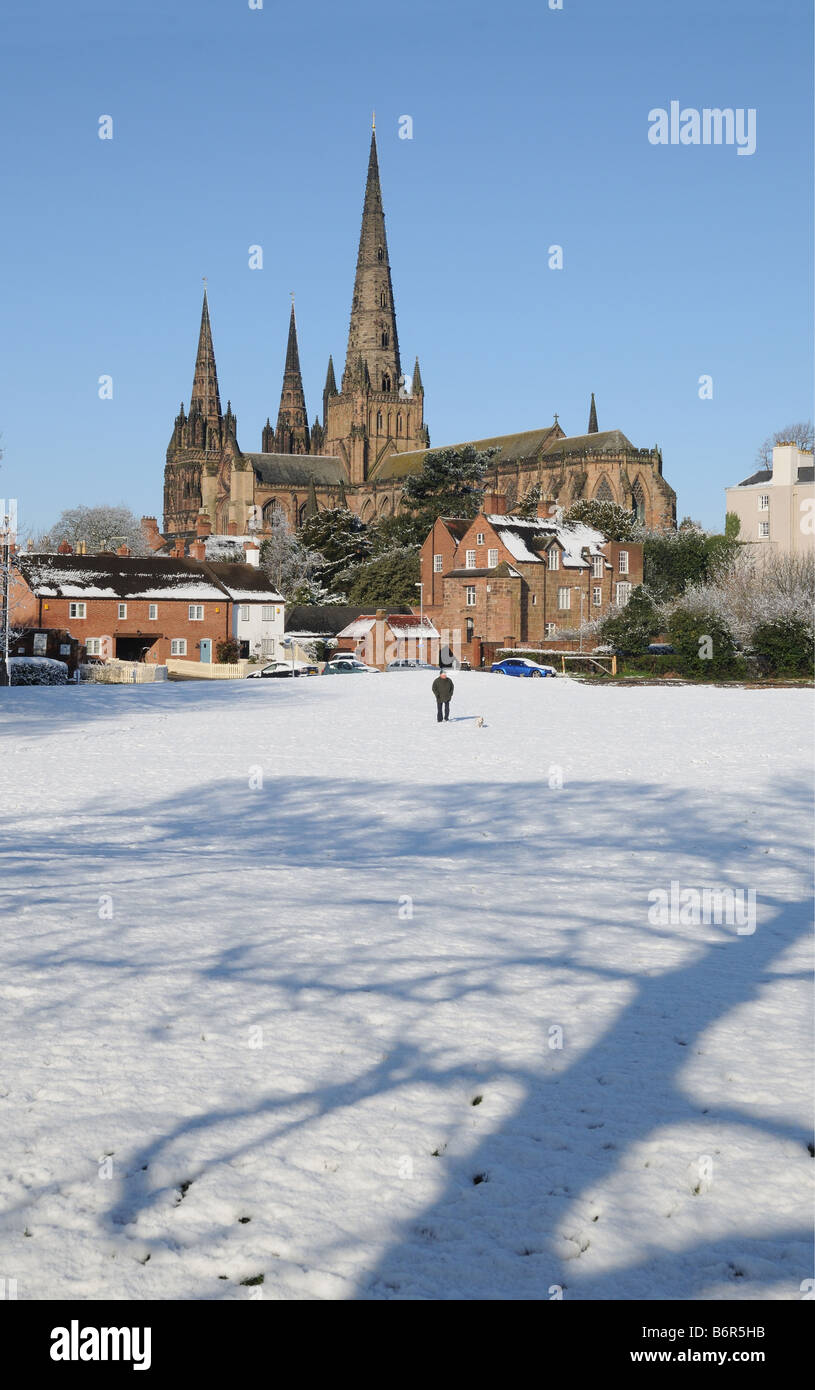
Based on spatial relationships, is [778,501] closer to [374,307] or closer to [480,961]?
[480,961]

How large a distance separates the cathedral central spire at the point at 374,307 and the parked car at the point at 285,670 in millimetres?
119999

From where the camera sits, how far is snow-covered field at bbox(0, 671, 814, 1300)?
5.12 m

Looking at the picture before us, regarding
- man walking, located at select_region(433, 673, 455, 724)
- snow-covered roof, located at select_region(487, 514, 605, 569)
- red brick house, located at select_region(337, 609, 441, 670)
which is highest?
snow-covered roof, located at select_region(487, 514, 605, 569)

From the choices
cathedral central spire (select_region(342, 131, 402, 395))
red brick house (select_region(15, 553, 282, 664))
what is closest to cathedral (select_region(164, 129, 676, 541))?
cathedral central spire (select_region(342, 131, 402, 395))

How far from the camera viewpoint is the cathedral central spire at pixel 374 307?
166500 mm

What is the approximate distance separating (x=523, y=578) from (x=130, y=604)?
25552 millimetres

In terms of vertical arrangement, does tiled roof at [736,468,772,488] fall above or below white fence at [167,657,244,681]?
above

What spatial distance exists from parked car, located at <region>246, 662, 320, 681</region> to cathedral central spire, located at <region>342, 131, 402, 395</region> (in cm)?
12000

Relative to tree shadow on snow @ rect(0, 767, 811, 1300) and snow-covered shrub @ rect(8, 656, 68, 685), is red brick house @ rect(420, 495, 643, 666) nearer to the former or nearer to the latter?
snow-covered shrub @ rect(8, 656, 68, 685)

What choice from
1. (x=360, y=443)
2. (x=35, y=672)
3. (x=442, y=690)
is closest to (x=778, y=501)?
(x=35, y=672)

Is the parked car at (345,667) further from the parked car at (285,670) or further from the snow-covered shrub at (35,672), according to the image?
the snow-covered shrub at (35,672)

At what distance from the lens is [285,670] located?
60.9 m
